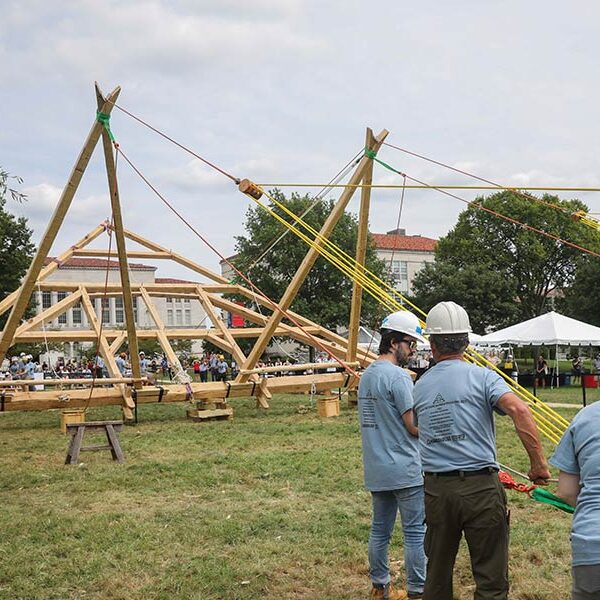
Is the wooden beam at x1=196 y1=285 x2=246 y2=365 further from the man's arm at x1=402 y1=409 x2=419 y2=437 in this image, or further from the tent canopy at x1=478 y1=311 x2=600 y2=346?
the man's arm at x1=402 y1=409 x2=419 y2=437

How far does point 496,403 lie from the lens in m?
3.74

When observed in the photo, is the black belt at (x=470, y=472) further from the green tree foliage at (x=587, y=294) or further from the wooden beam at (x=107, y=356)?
the green tree foliage at (x=587, y=294)

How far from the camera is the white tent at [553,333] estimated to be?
22.5 meters

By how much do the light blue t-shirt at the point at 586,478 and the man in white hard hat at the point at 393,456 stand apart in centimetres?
165

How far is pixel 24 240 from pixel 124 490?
2711cm

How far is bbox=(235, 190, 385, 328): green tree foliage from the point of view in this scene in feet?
127

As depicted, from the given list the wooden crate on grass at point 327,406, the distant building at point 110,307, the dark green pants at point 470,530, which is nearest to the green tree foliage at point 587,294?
the distant building at point 110,307

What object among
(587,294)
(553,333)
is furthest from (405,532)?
(587,294)

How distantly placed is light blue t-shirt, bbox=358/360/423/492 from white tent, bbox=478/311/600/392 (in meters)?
19.1

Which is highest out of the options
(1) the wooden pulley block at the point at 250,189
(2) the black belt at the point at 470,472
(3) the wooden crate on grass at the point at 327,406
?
(1) the wooden pulley block at the point at 250,189

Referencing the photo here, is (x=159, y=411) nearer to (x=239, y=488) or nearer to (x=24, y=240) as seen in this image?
(x=239, y=488)

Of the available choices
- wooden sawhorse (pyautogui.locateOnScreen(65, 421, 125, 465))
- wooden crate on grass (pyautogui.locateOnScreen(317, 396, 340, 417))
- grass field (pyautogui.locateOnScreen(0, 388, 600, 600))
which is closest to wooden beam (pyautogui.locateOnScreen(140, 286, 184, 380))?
wooden crate on grass (pyautogui.locateOnScreen(317, 396, 340, 417))

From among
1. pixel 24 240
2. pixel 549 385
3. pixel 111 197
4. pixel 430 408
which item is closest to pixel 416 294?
pixel 549 385

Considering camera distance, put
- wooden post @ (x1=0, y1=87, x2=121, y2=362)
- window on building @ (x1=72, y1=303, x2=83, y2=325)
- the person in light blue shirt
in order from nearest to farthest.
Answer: the person in light blue shirt
wooden post @ (x1=0, y1=87, x2=121, y2=362)
window on building @ (x1=72, y1=303, x2=83, y2=325)
